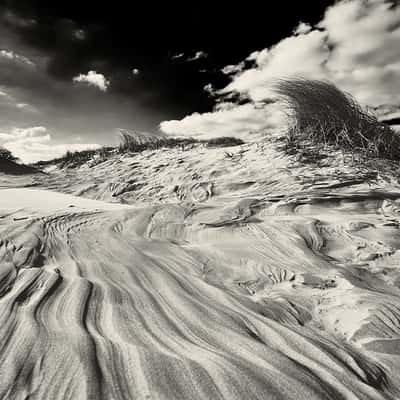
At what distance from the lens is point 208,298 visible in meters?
1.23

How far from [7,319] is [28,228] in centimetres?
103

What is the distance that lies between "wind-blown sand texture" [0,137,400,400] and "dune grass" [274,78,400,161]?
917 mm

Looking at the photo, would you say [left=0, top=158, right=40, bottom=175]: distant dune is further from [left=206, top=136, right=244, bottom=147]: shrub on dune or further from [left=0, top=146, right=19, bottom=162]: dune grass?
[left=206, top=136, right=244, bottom=147]: shrub on dune

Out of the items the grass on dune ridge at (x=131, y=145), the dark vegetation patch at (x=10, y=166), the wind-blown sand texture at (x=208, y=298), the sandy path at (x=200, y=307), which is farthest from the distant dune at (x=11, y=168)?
the sandy path at (x=200, y=307)

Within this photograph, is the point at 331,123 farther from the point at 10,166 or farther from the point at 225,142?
the point at 10,166

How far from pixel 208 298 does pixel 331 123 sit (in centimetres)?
345

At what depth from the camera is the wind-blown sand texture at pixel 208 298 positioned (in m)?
0.77

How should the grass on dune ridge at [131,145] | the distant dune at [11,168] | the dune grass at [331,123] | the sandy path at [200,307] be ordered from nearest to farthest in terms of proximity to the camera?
the sandy path at [200,307]
the dune grass at [331,123]
the distant dune at [11,168]
the grass on dune ridge at [131,145]

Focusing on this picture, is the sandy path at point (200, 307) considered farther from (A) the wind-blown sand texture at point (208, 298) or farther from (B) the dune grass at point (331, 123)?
(B) the dune grass at point (331, 123)

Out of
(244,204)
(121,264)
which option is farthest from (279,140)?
(121,264)

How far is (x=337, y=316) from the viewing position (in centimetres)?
110

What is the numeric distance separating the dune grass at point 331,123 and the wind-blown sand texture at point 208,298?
0.92 m

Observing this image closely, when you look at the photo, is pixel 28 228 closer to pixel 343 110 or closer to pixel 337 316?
pixel 337 316

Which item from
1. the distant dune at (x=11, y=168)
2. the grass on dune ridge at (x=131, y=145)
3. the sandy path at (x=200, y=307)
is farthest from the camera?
the grass on dune ridge at (x=131, y=145)
